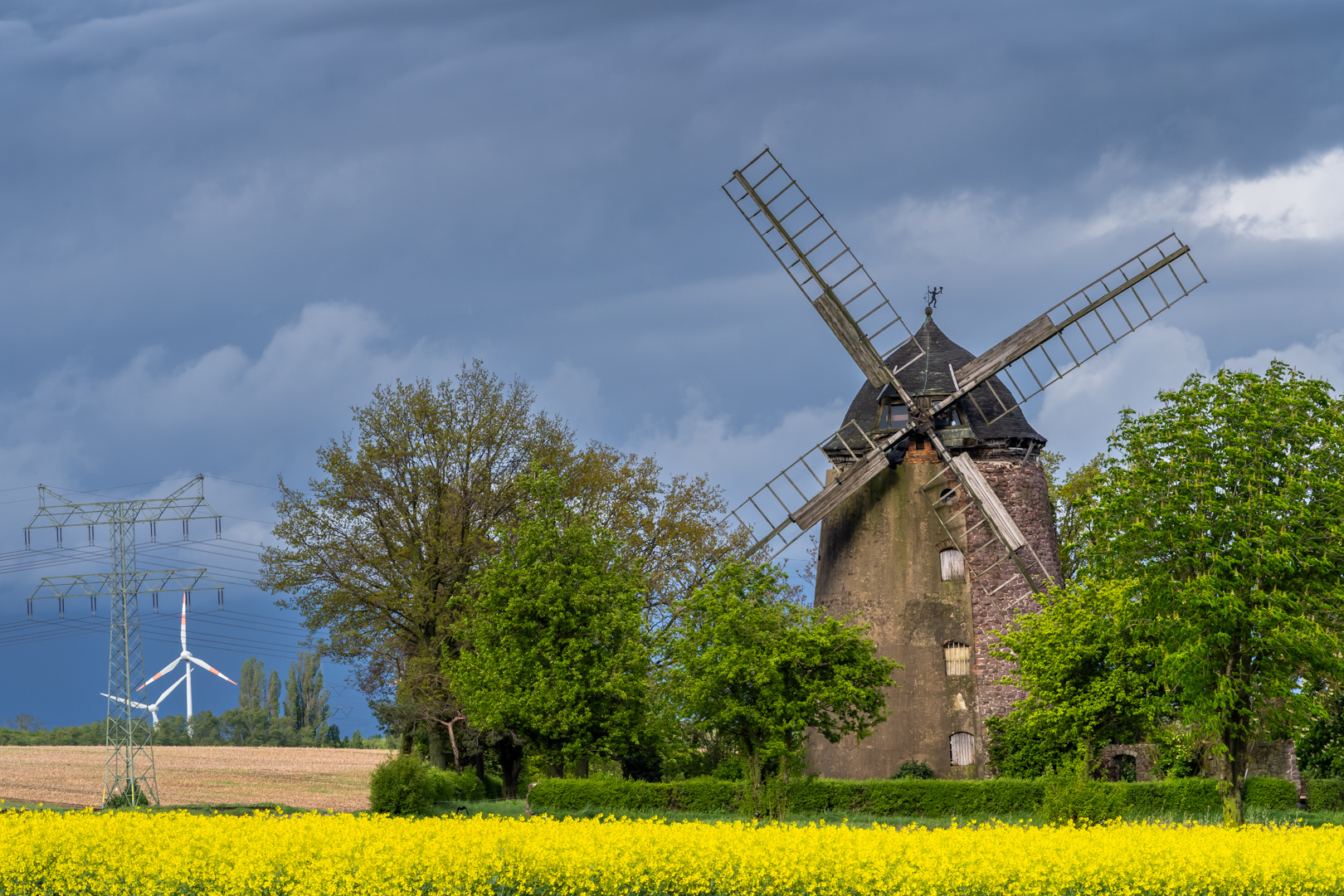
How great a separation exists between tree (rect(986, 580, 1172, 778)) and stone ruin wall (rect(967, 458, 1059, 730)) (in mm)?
780

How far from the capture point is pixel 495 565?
36.7 m

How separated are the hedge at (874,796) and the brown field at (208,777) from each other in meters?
6.94

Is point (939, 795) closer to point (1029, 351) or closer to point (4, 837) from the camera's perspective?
point (1029, 351)

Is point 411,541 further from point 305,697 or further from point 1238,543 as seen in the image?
Result: point 305,697

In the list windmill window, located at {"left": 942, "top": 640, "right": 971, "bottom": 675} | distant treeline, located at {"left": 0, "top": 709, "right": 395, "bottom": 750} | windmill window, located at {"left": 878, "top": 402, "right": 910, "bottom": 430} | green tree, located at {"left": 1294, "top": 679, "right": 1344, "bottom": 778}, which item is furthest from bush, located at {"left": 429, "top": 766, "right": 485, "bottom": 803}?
distant treeline, located at {"left": 0, "top": 709, "right": 395, "bottom": 750}

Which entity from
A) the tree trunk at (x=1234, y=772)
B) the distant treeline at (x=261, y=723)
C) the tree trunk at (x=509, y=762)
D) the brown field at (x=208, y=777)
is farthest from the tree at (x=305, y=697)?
the tree trunk at (x=1234, y=772)

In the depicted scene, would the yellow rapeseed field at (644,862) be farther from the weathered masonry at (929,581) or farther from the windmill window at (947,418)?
the windmill window at (947,418)

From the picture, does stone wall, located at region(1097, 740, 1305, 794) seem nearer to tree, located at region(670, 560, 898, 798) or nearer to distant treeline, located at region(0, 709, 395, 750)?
tree, located at region(670, 560, 898, 798)

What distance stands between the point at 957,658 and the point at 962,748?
8.80ft

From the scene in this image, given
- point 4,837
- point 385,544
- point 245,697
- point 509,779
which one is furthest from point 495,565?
point 245,697

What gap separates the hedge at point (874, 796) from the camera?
1275 inches

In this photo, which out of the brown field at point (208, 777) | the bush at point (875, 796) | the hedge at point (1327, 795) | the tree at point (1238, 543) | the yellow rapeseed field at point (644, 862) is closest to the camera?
the yellow rapeseed field at point (644, 862)

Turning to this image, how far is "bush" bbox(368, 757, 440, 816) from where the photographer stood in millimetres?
30688

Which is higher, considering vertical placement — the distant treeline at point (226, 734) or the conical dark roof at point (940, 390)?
the conical dark roof at point (940, 390)
